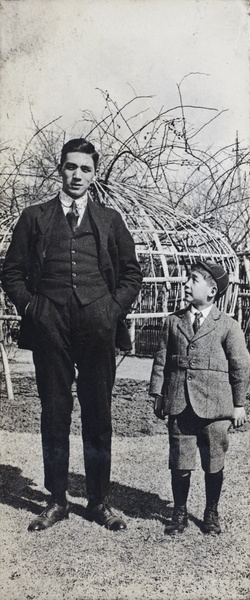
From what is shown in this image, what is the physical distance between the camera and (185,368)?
312cm

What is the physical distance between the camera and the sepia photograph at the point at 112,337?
115 inches

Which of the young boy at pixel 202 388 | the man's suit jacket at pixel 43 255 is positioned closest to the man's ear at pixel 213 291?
the young boy at pixel 202 388

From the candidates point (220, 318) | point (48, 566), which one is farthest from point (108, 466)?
point (220, 318)

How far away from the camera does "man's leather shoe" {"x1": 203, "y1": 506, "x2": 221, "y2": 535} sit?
3092mm

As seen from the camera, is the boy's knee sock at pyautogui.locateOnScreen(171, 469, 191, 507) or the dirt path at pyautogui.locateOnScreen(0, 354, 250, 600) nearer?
the dirt path at pyautogui.locateOnScreen(0, 354, 250, 600)

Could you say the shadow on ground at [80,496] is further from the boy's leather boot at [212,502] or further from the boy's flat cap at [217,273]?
the boy's flat cap at [217,273]

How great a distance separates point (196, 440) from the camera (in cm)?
312

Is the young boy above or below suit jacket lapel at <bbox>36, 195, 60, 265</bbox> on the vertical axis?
below

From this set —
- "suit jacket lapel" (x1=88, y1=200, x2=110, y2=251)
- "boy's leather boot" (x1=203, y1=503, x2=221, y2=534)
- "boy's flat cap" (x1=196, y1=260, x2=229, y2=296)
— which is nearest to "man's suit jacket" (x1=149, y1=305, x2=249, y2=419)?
"boy's flat cap" (x1=196, y1=260, x2=229, y2=296)

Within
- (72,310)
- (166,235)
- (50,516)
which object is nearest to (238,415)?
(72,310)

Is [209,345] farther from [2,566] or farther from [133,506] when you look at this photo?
[2,566]

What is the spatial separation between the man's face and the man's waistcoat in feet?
0.42

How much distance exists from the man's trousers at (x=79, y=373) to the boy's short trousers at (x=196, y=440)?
406 mm

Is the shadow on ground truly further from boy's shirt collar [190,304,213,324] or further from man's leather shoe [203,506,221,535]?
boy's shirt collar [190,304,213,324]
